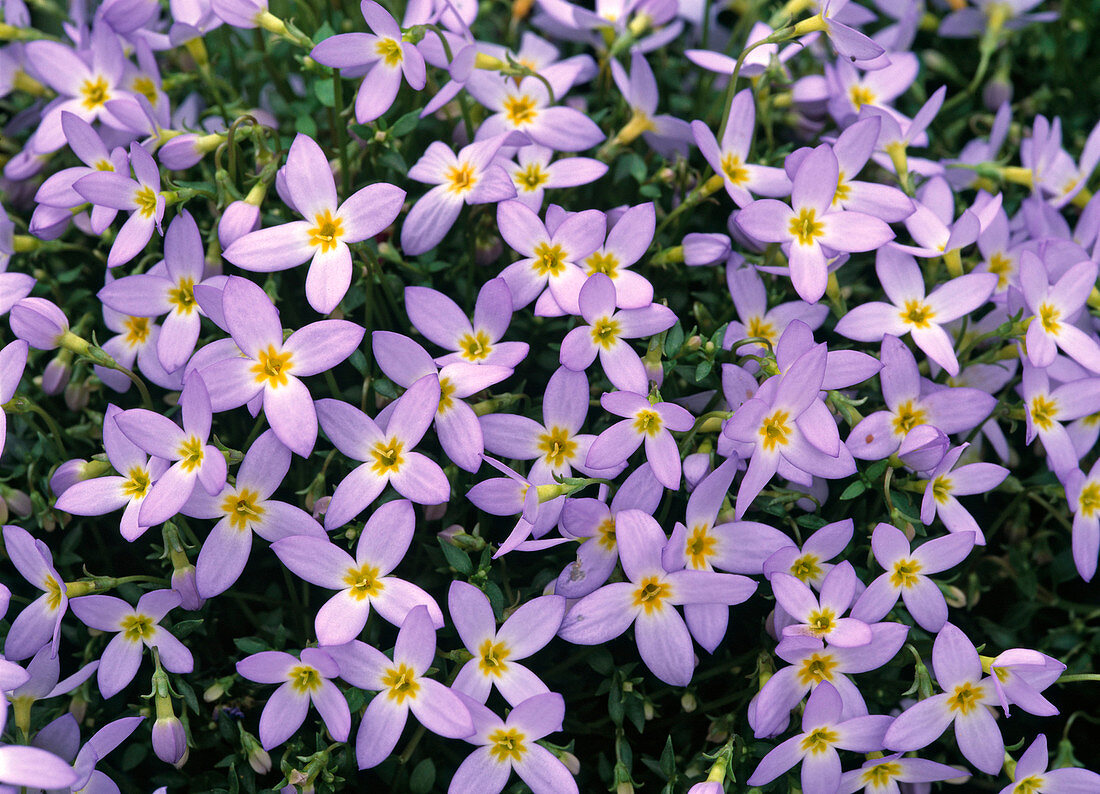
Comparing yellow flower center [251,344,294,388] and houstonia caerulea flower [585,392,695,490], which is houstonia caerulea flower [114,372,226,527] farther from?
houstonia caerulea flower [585,392,695,490]

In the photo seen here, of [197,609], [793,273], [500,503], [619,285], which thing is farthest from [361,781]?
[793,273]

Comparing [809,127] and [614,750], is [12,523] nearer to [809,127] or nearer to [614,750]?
[614,750]

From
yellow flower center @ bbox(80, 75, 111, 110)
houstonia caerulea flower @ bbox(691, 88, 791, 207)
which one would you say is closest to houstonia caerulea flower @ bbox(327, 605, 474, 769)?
houstonia caerulea flower @ bbox(691, 88, 791, 207)

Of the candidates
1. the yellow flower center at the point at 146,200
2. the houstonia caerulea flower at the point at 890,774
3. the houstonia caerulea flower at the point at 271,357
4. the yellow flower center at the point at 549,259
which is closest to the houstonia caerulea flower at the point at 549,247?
the yellow flower center at the point at 549,259

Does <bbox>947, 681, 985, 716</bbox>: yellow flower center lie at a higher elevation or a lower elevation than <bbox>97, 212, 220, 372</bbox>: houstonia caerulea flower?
lower

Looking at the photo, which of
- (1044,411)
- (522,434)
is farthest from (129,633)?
(1044,411)

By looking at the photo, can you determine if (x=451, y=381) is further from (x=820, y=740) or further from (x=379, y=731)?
(x=820, y=740)
